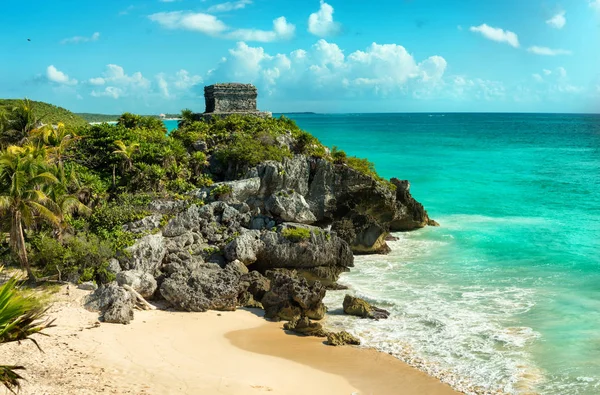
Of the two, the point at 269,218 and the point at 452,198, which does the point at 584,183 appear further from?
the point at 269,218

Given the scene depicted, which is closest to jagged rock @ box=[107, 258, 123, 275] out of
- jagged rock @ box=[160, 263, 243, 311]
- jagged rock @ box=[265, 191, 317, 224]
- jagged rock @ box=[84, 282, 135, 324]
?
jagged rock @ box=[84, 282, 135, 324]

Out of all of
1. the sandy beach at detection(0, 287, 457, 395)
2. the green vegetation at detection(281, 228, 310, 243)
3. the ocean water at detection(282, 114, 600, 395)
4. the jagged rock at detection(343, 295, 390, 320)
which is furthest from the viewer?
the green vegetation at detection(281, 228, 310, 243)

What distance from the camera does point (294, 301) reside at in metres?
16.3

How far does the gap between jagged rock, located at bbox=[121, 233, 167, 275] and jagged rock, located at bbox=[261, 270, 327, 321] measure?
430 cm

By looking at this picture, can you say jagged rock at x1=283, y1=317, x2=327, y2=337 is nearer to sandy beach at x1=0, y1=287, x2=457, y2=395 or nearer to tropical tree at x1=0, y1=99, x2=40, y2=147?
sandy beach at x1=0, y1=287, x2=457, y2=395

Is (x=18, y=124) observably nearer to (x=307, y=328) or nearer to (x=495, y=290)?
(x=307, y=328)

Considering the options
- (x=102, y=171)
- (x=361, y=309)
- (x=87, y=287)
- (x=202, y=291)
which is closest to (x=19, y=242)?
(x=87, y=287)

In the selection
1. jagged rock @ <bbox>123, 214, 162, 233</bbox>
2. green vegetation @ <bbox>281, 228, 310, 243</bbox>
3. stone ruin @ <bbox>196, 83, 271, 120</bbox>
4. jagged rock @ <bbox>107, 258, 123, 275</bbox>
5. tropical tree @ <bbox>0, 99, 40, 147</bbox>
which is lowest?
jagged rock @ <bbox>107, 258, 123, 275</bbox>

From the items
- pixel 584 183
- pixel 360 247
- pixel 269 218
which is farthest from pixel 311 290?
pixel 584 183

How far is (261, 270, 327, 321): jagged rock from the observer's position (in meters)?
16.2

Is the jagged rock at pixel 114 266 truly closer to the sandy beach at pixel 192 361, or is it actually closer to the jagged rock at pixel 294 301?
the sandy beach at pixel 192 361

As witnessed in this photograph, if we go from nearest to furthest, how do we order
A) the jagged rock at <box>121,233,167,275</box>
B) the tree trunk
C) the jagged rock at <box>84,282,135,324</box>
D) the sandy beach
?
the sandy beach
the jagged rock at <box>84,282,135,324</box>
the tree trunk
the jagged rock at <box>121,233,167,275</box>

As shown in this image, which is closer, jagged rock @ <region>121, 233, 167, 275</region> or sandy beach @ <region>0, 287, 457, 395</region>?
sandy beach @ <region>0, 287, 457, 395</region>

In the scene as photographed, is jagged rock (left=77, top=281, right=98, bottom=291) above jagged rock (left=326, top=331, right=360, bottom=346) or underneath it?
above
